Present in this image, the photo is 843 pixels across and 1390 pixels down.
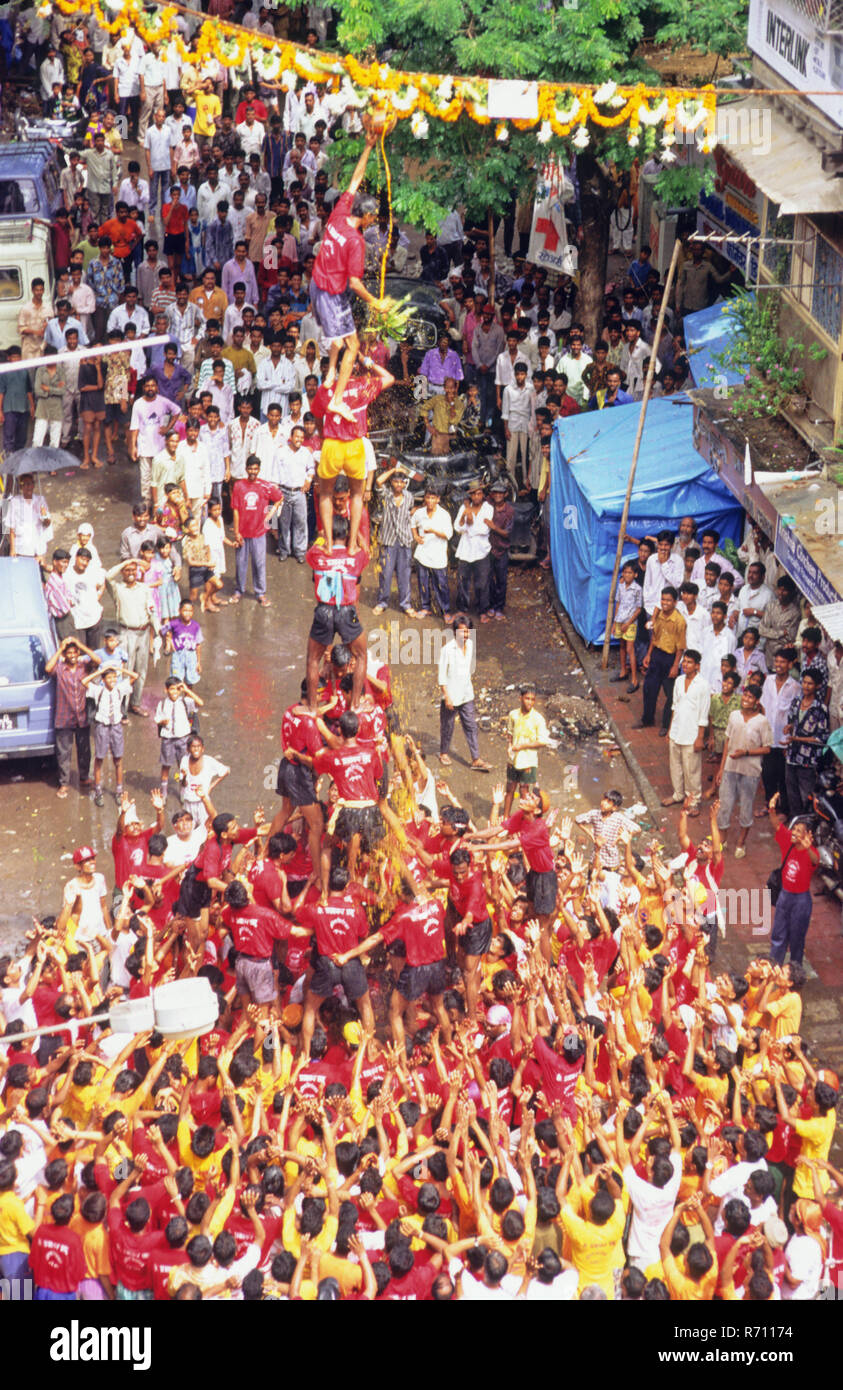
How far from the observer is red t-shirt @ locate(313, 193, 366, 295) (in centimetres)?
1073

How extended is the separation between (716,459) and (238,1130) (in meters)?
8.92

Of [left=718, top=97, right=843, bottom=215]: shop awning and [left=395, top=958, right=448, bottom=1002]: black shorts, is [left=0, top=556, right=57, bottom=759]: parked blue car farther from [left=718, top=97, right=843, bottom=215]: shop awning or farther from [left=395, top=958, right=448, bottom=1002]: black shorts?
[left=718, top=97, right=843, bottom=215]: shop awning

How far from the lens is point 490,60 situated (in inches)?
682

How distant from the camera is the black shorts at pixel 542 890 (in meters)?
12.2

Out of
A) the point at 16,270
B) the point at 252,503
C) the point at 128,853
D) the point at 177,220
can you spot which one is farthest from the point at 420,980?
the point at 177,220

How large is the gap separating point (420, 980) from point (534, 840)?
4.42 ft

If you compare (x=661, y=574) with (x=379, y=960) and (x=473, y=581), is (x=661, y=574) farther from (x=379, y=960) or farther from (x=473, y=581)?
(x=379, y=960)

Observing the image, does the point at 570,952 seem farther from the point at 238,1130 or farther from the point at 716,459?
the point at 716,459

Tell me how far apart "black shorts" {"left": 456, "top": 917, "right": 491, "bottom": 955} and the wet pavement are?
370 cm

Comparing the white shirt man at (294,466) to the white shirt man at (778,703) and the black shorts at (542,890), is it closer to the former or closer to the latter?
the white shirt man at (778,703)

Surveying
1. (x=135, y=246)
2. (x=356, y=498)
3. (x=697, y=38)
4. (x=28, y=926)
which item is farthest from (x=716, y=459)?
(x=135, y=246)

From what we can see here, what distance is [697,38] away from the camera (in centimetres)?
1805

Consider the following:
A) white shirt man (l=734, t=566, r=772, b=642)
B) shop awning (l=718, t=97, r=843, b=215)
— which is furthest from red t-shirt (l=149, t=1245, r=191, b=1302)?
shop awning (l=718, t=97, r=843, b=215)

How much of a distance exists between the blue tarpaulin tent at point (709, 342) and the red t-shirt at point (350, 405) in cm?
697
